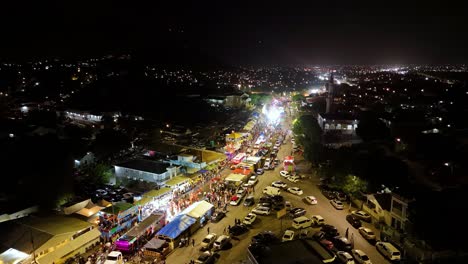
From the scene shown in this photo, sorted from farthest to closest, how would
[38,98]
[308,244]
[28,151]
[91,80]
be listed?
1. [91,80]
2. [38,98]
3. [28,151]
4. [308,244]

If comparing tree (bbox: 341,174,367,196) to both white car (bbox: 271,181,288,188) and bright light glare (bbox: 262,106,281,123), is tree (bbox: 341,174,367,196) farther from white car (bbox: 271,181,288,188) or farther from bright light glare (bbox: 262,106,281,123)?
bright light glare (bbox: 262,106,281,123)

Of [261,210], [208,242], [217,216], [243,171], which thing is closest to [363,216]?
[261,210]

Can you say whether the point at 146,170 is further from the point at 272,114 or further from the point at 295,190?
the point at 272,114

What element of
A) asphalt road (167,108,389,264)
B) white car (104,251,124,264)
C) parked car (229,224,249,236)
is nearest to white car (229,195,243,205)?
asphalt road (167,108,389,264)

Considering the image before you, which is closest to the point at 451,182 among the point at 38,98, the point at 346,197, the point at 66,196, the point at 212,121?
the point at 346,197

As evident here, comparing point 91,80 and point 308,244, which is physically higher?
point 91,80

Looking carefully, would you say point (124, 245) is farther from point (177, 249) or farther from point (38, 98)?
point (38, 98)

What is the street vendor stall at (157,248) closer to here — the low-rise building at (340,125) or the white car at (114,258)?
the white car at (114,258)

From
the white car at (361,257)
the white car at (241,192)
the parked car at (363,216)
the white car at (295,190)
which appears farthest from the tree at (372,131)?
the white car at (361,257)
